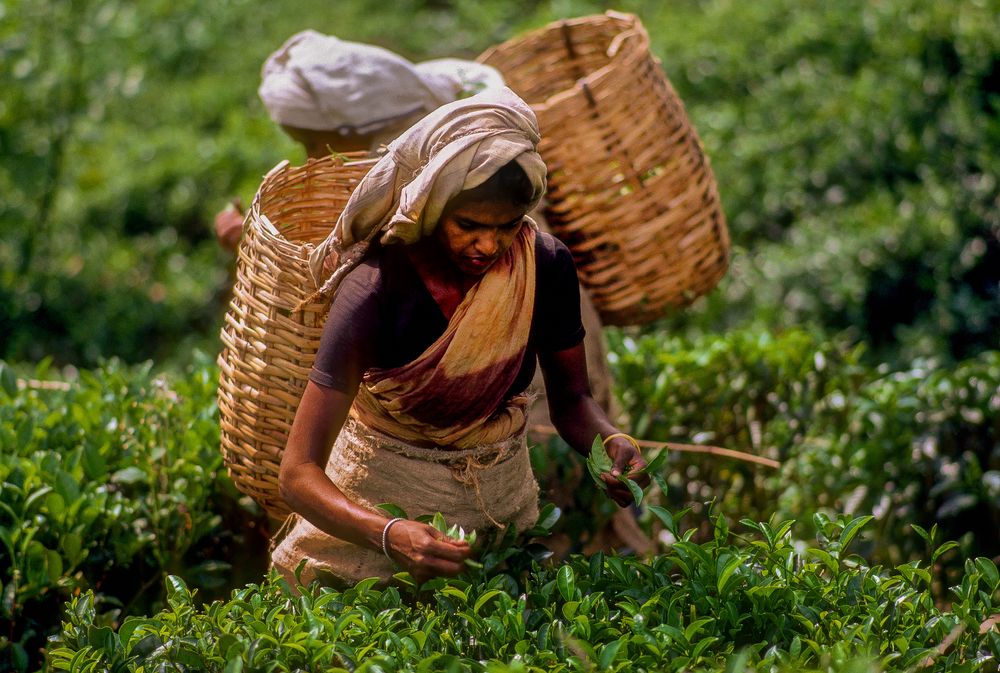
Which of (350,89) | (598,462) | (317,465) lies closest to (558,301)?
(598,462)

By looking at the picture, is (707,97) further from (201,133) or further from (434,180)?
(434,180)

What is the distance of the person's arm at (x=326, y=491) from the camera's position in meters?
2.34

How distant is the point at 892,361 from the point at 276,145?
4.62m

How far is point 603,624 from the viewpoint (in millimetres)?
2285

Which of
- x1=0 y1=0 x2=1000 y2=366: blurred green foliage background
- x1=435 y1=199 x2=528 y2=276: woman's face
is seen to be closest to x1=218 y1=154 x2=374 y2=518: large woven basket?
x1=435 y1=199 x2=528 y2=276: woman's face

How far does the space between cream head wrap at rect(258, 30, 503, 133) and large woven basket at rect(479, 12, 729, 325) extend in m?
0.38

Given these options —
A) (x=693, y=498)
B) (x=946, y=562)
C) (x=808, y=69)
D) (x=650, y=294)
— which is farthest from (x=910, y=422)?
(x=808, y=69)

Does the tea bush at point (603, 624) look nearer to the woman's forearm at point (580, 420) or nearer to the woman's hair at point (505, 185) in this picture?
the woman's forearm at point (580, 420)

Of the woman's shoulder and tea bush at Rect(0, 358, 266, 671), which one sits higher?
the woman's shoulder

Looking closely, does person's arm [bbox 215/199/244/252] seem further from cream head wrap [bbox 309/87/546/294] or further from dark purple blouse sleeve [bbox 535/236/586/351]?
dark purple blouse sleeve [bbox 535/236/586/351]

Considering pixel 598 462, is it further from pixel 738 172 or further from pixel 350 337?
pixel 738 172

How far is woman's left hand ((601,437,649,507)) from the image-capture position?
2.56 meters

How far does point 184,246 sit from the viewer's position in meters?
8.25

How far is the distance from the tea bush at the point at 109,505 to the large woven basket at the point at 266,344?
0.54 m
